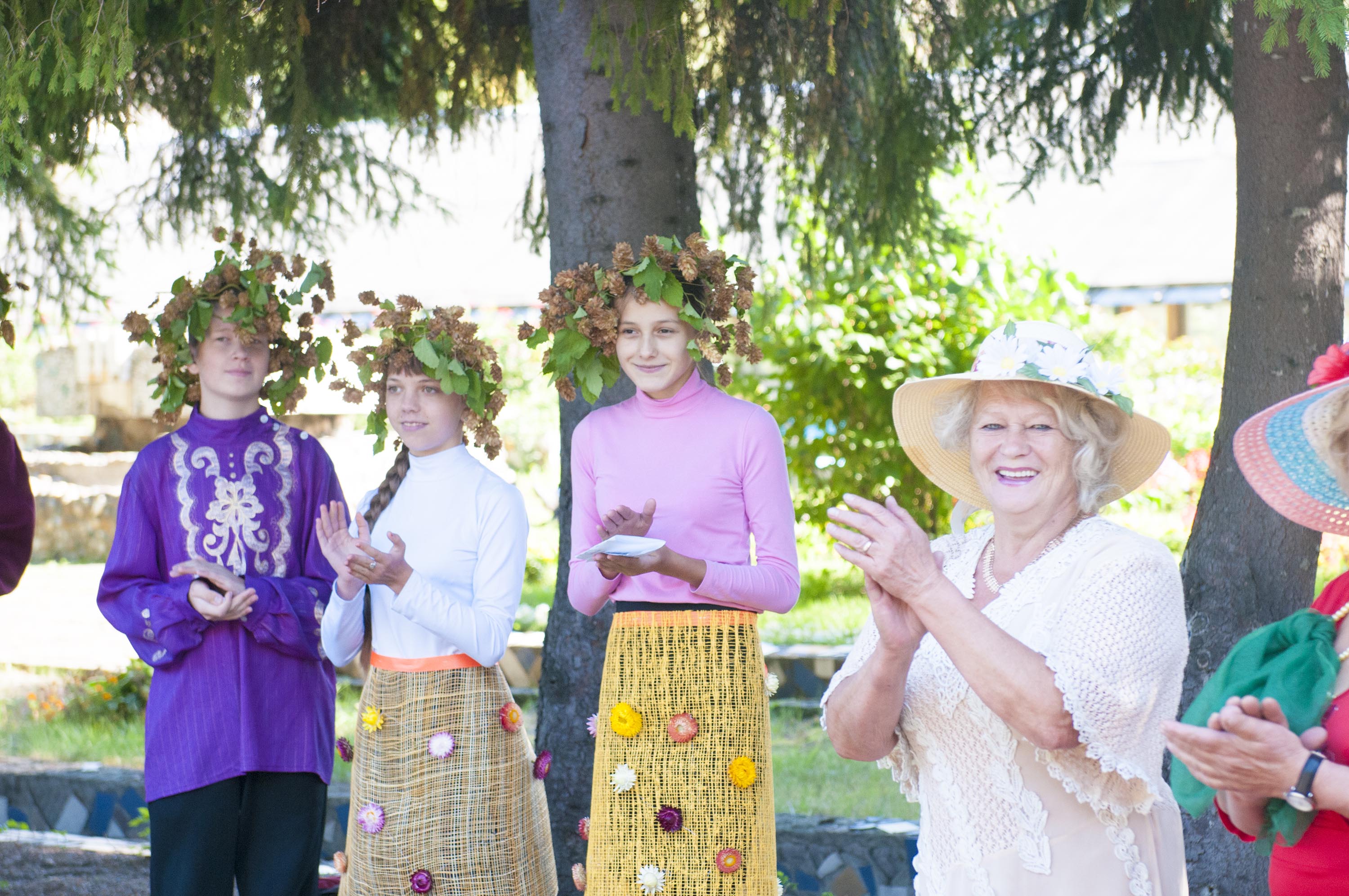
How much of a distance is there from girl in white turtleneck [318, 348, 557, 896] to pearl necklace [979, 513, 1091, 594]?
1160 millimetres

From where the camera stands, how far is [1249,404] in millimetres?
3775

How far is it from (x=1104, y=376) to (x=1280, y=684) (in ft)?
1.97

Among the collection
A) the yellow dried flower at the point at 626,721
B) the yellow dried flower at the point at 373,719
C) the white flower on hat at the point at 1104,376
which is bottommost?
the yellow dried flower at the point at 373,719

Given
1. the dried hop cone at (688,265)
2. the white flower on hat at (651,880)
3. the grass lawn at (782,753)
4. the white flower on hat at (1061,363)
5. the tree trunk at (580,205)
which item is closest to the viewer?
the white flower on hat at (1061,363)

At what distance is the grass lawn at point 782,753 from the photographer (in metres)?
5.31

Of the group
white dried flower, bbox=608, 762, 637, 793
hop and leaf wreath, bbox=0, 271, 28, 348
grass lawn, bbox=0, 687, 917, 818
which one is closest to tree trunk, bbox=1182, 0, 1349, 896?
grass lawn, bbox=0, 687, 917, 818

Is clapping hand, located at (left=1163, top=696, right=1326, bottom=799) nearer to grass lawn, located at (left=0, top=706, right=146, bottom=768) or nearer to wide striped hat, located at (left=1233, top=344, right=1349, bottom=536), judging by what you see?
wide striped hat, located at (left=1233, top=344, right=1349, bottom=536)

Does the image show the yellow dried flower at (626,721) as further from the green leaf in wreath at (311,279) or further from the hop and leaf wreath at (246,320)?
the green leaf in wreath at (311,279)

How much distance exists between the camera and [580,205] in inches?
166

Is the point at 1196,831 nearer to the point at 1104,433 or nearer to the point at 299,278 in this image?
the point at 1104,433

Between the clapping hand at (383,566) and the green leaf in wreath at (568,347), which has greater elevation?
the green leaf in wreath at (568,347)

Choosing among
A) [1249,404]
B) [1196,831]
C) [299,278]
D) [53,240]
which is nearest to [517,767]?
[299,278]

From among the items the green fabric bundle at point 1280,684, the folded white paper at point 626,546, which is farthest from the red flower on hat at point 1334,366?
the folded white paper at point 626,546

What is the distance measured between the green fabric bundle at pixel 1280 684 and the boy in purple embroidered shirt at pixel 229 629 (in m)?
2.18
